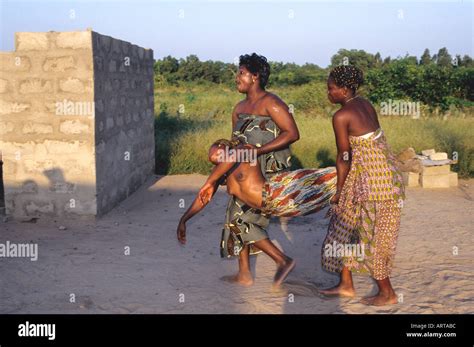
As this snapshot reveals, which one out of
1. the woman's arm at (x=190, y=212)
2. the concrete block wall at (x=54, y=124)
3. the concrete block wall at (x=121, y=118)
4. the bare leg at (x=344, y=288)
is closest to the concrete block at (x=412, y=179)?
the concrete block wall at (x=121, y=118)

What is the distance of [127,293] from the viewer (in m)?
4.43

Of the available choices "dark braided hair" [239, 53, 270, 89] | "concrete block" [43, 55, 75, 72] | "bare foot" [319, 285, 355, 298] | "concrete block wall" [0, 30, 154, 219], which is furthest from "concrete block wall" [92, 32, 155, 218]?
"bare foot" [319, 285, 355, 298]

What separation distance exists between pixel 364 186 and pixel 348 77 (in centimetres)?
76

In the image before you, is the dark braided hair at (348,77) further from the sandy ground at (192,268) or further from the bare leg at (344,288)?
the sandy ground at (192,268)

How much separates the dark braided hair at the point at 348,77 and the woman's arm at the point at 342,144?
0.22 metres

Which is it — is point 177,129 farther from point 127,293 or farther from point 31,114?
point 127,293

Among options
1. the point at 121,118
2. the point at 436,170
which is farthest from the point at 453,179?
the point at 121,118

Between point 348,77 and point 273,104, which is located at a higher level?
point 348,77

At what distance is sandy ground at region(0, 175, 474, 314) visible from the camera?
4176 mm

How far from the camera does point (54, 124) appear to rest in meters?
6.66

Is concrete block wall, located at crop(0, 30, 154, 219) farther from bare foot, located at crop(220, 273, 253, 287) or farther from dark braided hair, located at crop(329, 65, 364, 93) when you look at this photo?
dark braided hair, located at crop(329, 65, 364, 93)

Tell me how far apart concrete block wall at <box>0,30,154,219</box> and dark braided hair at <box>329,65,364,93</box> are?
3.47 metres

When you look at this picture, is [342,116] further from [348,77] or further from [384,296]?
[384,296]

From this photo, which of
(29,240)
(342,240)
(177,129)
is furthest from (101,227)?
(177,129)
